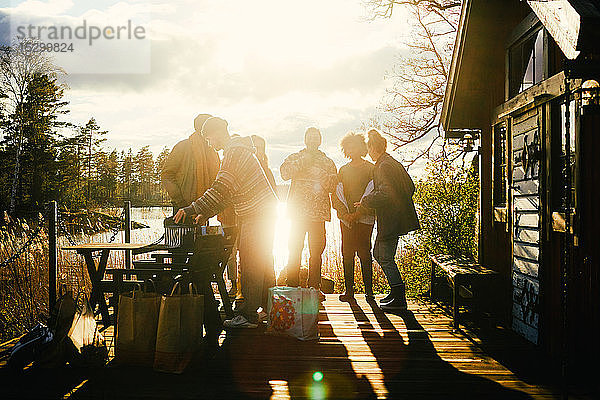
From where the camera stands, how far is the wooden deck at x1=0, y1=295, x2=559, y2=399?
4.04m

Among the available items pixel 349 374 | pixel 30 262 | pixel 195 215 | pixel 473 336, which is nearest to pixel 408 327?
pixel 473 336

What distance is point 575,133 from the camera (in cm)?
464

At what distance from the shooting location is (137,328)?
14.8 ft

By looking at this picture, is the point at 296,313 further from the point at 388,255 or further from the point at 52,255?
the point at 52,255

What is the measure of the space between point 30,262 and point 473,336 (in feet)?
17.6

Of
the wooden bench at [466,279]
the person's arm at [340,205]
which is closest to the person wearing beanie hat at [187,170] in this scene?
the person's arm at [340,205]

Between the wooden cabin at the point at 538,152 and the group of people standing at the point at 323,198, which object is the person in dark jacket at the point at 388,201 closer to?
the group of people standing at the point at 323,198

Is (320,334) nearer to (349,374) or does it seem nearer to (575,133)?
(349,374)

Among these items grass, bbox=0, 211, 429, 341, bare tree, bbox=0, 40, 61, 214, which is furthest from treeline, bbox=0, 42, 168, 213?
grass, bbox=0, 211, 429, 341

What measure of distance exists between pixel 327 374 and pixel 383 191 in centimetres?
249

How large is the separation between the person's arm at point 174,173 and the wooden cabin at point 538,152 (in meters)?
3.23

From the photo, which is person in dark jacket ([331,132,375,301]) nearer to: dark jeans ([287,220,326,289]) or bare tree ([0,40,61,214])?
dark jeans ([287,220,326,289])

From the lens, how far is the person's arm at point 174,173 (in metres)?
6.79

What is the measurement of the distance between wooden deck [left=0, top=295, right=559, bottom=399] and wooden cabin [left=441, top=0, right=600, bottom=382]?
55cm
